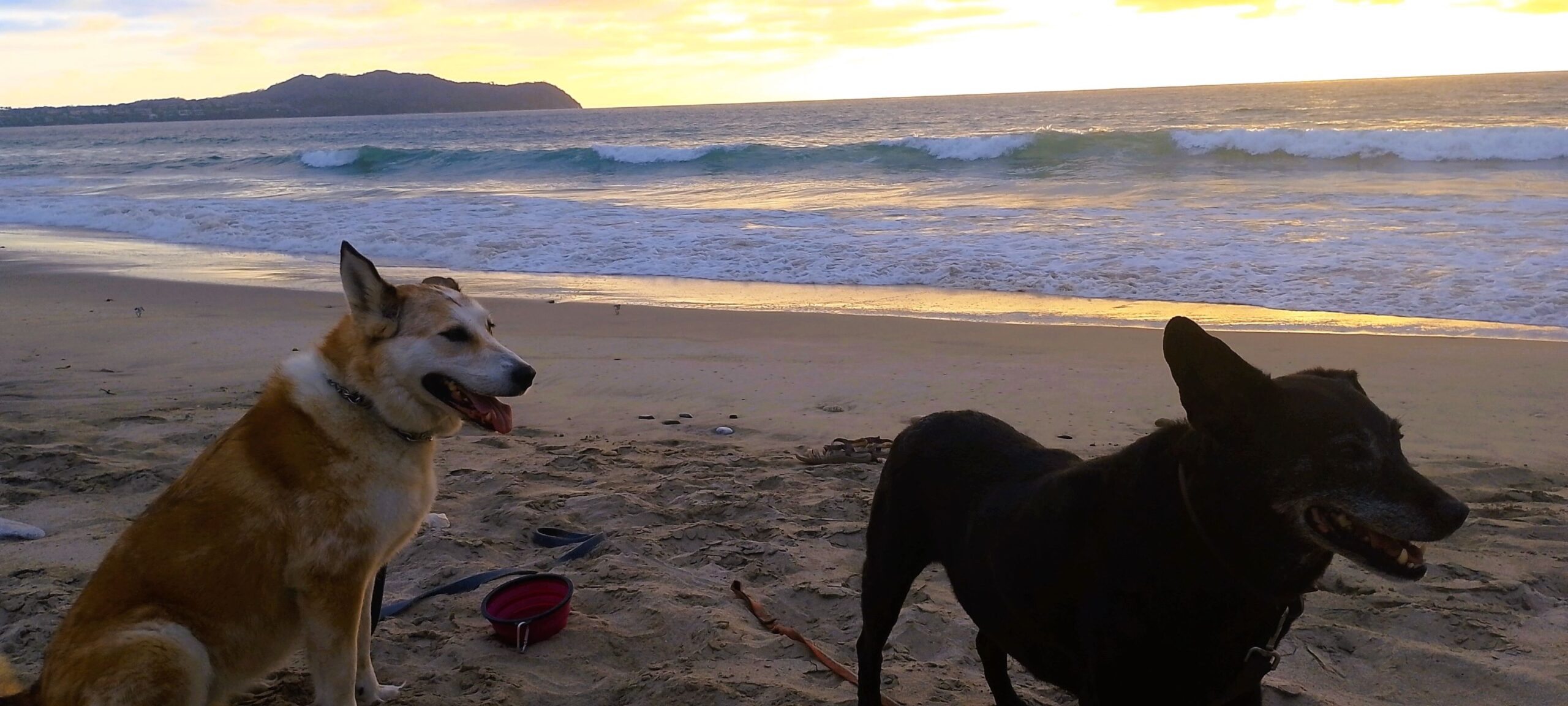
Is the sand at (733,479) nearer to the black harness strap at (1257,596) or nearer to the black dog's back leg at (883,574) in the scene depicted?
the black dog's back leg at (883,574)

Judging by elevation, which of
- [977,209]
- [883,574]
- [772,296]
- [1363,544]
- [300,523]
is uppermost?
[977,209]

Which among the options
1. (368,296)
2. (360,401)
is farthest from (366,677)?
(368,296)

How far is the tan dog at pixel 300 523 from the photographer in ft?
8.58

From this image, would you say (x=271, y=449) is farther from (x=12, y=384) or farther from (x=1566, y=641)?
(x=12, y=384)

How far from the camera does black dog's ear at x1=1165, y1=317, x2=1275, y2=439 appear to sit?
203 centimetres

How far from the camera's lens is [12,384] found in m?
7.11

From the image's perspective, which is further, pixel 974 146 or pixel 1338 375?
pixel 974 146

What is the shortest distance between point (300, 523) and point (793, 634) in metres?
1.75

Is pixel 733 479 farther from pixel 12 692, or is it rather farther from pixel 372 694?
pixel 12 692

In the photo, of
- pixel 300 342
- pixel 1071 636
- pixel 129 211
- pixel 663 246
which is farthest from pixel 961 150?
pixel 1071 636

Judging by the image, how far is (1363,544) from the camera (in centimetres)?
203

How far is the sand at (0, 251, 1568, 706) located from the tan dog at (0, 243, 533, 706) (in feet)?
1.96

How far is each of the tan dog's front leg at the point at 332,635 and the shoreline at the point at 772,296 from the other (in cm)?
690

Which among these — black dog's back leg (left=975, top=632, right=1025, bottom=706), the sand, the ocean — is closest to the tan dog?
the sand
